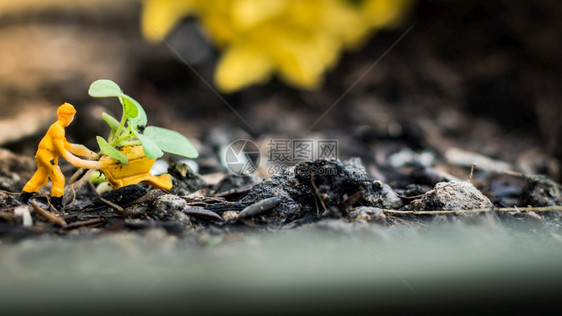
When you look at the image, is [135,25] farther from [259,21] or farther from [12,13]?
[259,21]

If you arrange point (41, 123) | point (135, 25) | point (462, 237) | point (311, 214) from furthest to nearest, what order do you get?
point (135, 25), point (41, 123), point (311, 214), point (462, 237)

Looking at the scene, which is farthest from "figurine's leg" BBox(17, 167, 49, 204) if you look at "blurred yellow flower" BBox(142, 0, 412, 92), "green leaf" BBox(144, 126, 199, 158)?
"blurred yellow flower" BBox(142, 0, 412, 92)

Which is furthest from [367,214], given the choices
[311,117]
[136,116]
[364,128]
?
[311,117]

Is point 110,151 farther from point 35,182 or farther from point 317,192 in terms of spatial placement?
point 317,192

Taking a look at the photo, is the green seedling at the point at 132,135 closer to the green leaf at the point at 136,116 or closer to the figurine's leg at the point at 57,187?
the green leaf at the point at 136,116

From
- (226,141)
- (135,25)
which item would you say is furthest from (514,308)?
(135,25)

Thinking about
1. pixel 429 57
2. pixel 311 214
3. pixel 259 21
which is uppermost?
pixel 429 57
